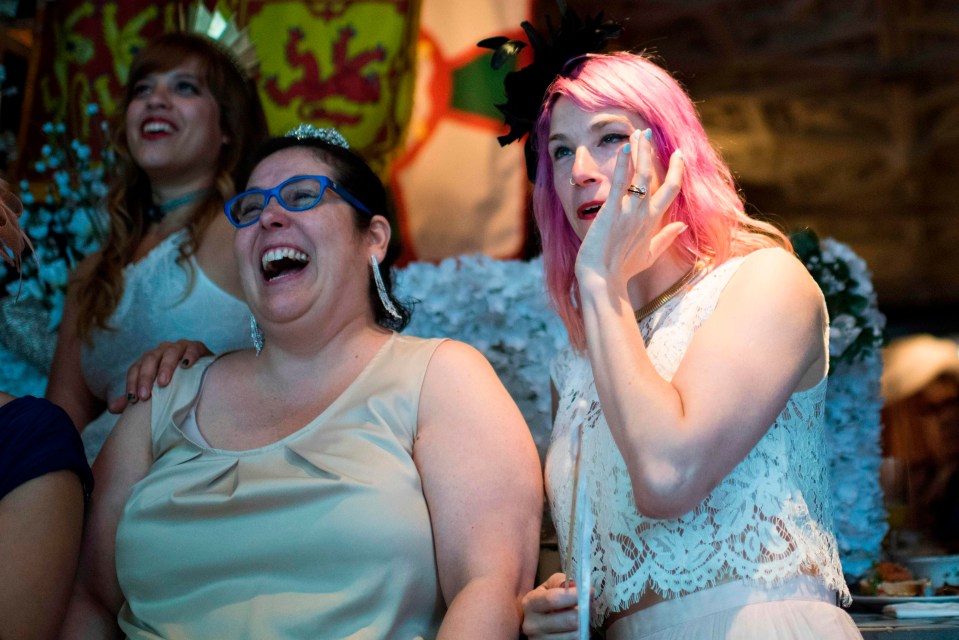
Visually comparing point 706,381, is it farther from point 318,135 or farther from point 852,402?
point 852,402

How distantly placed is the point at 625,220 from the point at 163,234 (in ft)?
5.46

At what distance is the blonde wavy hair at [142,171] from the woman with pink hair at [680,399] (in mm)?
1256

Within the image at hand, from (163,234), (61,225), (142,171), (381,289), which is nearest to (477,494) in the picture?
(381,289)

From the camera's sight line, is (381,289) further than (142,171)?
No

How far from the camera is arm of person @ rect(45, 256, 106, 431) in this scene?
10.0ft

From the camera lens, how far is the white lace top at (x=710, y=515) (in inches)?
71.6

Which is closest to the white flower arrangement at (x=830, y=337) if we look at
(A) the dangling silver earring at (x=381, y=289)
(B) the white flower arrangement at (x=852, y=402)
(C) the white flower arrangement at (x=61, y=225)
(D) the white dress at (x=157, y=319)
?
(B) the white flower arrangement at (x=852, y=402)

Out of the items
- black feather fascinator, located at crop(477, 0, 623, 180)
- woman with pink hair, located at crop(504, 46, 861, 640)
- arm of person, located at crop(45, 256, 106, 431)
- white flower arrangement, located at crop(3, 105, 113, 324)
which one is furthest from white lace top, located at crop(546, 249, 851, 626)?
white flower arrangement, located at crop(3, 105, 113, 324)

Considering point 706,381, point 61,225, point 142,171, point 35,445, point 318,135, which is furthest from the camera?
point 61,225

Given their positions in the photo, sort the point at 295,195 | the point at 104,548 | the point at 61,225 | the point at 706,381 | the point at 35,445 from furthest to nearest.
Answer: the point at 61,225 < the point at 295,195 < the point at 104,548 < the point at 35,445 < the point at 706,381

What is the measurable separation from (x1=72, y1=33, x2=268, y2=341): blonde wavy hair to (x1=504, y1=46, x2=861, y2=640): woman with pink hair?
126 centimetres

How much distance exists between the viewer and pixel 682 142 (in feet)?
6.75

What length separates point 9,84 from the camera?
13.0 feet

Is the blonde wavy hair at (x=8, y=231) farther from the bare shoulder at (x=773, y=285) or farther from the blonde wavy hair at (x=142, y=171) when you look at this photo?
the bare shoulder at (x=773, y=285)
